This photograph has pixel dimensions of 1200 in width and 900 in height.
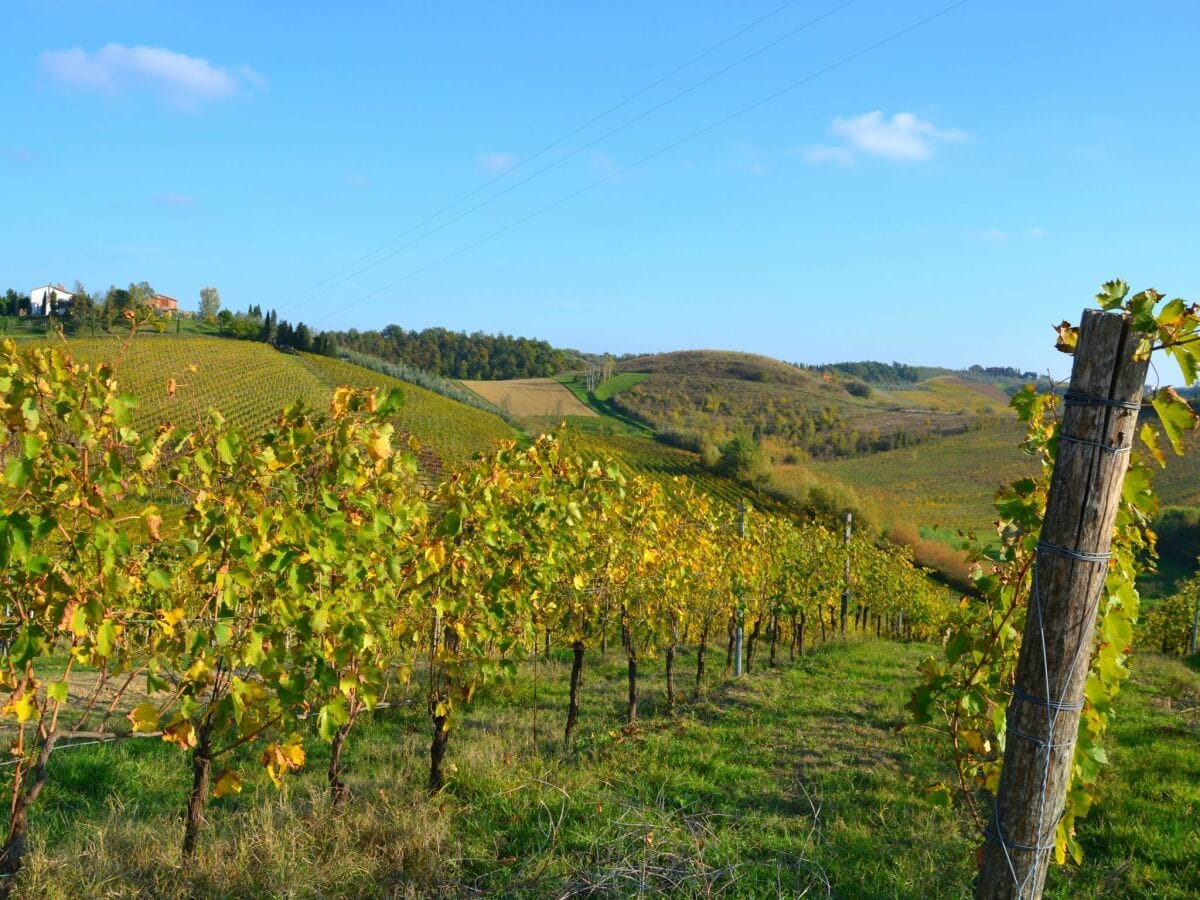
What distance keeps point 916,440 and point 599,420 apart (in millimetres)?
34028

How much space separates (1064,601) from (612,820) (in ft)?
8.47

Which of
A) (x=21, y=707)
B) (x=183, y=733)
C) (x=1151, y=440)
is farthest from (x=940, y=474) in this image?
(x=21, y=707)

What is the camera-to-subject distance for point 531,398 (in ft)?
271

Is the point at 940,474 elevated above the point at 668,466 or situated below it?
above

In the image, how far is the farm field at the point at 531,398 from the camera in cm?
7642

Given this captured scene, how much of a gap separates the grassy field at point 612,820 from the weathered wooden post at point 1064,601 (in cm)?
151

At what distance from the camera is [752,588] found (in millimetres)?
12789

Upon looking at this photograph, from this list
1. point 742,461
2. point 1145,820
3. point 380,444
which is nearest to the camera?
point 380,444

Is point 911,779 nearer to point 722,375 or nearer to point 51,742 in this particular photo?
point 51,742

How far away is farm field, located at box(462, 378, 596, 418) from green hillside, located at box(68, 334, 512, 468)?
1217cm

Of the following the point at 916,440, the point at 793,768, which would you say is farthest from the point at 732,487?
the point at 793,768

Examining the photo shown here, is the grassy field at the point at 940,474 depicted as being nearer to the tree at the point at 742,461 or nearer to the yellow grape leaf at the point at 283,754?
the tree at the point at 742,461

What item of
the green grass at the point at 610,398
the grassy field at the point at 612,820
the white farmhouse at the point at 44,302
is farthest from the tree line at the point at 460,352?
the grassy field at the point at 612,820

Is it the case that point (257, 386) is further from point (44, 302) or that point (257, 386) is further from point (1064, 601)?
point (1064, 601)
